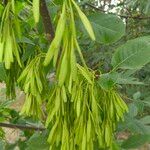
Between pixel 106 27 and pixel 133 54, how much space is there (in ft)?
0.31

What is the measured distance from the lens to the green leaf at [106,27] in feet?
3.43

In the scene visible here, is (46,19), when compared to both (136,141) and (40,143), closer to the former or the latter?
(40,143)

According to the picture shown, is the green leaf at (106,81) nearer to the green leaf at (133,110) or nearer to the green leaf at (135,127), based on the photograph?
the green leaf at (135,127)

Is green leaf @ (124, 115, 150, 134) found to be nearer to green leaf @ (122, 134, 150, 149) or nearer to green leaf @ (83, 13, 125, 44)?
green leaf @ (122, 134, 150, 149)

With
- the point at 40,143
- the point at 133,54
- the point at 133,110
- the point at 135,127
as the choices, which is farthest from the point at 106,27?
the point at 133,110

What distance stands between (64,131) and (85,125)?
5cm

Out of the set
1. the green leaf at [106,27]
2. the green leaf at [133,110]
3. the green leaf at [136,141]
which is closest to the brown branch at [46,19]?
the green leaf at [106,27]

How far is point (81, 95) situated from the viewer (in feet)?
2.82

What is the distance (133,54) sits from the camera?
1.05 meters

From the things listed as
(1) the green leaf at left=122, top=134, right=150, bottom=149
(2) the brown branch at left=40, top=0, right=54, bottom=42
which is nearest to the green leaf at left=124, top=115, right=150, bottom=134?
(1) the green leaf at left=122, top=134, right=150, bottom=149

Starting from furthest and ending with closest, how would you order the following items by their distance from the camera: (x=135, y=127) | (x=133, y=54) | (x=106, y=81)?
(x=135, y=127) → (x=133, y=54) → (x=106, y=81)

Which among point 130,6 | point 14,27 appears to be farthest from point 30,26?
point 130,6

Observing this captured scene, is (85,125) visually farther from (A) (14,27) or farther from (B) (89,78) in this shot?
(A) (14,27)

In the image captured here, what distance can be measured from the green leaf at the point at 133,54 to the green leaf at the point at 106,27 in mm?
40
